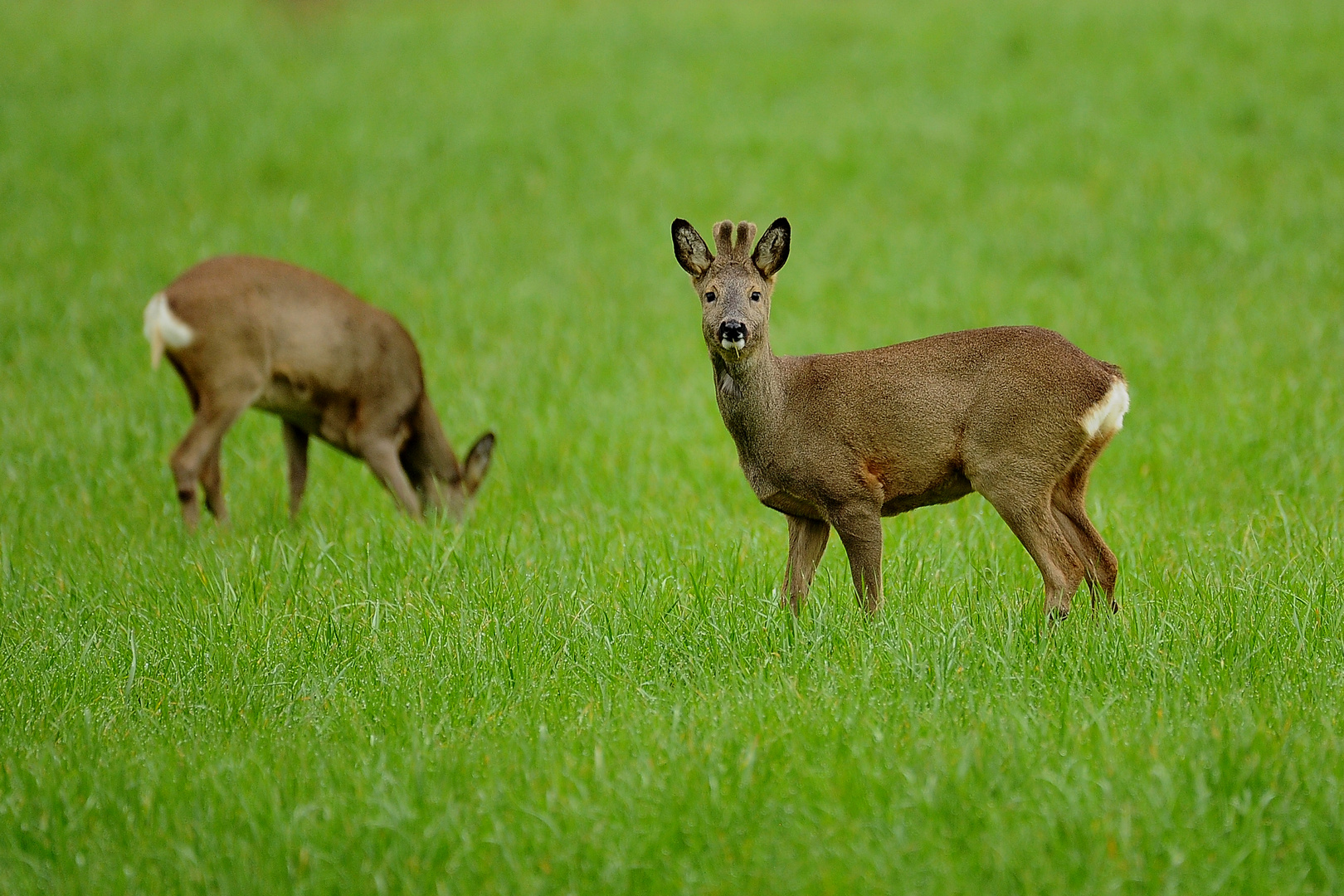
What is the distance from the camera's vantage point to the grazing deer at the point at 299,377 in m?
6.99

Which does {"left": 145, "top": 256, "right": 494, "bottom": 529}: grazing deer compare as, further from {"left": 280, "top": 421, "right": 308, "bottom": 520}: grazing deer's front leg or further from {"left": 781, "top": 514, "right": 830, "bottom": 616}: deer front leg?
{"left": 781, "top": 514, "right": 830, "bottom": 616}: deer front leg

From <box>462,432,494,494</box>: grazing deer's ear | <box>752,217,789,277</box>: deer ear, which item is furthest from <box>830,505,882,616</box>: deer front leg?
<box>462,432,494,494</box>: grazing deer's ear

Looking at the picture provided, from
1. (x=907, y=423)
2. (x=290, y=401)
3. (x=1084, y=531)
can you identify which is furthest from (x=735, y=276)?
(x=290, y=401)

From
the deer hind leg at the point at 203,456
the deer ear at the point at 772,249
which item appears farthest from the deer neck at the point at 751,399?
the deer hind leg at the point at 203,456

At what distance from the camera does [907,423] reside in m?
4.70

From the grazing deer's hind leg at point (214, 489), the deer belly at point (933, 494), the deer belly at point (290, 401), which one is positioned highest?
the deer belly at point (933, 494)

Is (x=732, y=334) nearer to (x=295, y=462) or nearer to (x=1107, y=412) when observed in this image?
(x=1107, y=412)

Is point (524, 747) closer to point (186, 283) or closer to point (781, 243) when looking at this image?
point (781, 243)

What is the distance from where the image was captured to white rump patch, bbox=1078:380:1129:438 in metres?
4.57

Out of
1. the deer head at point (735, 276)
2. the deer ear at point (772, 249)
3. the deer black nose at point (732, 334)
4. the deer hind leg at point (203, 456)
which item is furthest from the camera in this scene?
the deer hind leg at point (203, 456)

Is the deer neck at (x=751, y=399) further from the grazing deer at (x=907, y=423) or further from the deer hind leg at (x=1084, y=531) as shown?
the deer hind leg at (x=1084, y=531)

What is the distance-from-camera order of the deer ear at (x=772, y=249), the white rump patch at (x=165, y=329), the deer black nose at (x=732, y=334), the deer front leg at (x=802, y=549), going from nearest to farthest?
the deer black nose at (x=732, y=334)
the deer ear at (x=772, y=249)
the deer front leg at (x=802, y=549)
the white rump patch at (x=165, y=329)

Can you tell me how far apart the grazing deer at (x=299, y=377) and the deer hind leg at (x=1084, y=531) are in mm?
3273

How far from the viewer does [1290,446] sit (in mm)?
6789
